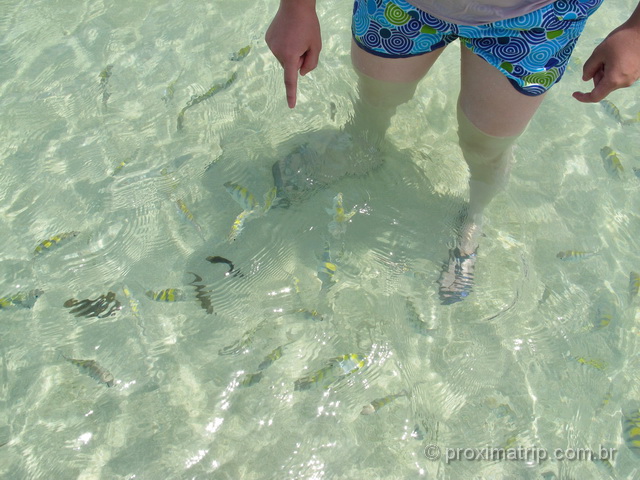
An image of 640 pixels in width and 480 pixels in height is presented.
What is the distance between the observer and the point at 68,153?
431cm

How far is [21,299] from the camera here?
11.6 feet

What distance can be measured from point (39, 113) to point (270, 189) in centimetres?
238

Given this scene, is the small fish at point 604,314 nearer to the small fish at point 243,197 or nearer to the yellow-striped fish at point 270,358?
the yellow-striped fish at point 270,358

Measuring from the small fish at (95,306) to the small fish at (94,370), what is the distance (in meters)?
0.32

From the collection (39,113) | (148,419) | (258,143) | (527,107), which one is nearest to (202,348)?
(148,419)

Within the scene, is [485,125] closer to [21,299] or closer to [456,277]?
[456,277]

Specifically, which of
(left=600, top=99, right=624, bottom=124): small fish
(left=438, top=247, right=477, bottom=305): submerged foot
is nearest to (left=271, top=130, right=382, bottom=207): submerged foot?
(left=438, top=247, right=477, bottom=305): submerged foot

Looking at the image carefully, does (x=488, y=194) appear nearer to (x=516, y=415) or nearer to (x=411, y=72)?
(x=411, y=72)

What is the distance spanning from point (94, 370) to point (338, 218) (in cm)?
204

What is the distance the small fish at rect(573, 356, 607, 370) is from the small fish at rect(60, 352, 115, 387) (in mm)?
3212

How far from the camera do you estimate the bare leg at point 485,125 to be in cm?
279

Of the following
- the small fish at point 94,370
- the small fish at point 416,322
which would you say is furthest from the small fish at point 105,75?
the small fish at point 416,322

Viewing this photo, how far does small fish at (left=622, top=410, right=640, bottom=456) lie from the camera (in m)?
3.15

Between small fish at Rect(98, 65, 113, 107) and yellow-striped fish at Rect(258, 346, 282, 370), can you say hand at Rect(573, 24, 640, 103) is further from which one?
small fish at Rect(98, 65, 113, 107)
